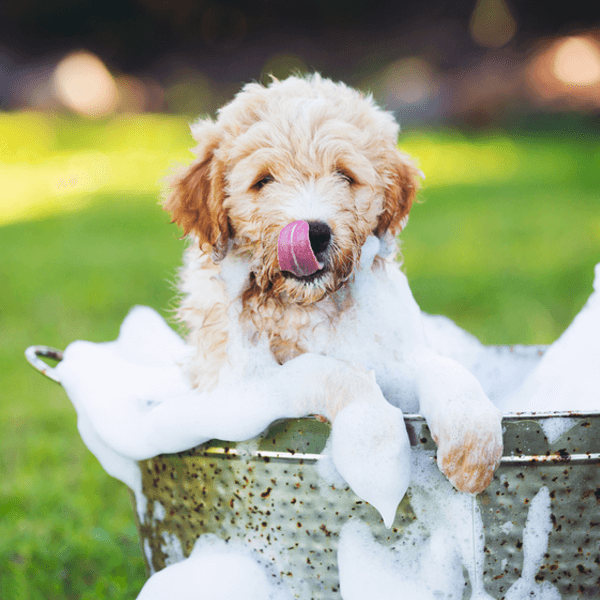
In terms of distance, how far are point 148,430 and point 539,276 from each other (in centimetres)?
490

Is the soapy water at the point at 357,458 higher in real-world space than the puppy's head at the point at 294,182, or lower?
lower

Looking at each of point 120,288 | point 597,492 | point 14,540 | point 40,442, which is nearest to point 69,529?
point 14,540

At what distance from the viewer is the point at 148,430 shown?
1841mm

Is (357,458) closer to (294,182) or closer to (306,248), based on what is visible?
(306,248)

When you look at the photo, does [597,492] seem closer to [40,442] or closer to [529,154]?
[40,442]

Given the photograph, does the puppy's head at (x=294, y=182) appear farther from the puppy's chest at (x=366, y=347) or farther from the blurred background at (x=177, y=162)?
the blurred background at (x=177, y=162)

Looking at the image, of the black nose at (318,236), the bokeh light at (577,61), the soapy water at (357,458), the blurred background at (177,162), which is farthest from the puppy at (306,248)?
the bokeh light at (577,61)

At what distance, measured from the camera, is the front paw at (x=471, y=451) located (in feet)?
4.92

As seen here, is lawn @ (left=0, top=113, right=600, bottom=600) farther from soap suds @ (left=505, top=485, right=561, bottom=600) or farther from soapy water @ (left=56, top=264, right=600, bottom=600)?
soap suds @ (left=505, top=485, right=561, bottom=600)

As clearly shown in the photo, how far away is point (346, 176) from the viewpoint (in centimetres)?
201

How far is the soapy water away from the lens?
159 cm

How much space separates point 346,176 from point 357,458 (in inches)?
31.7

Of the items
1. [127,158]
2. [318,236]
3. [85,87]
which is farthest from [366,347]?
[85,87]

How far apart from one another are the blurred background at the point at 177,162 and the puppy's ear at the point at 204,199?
44 cm
